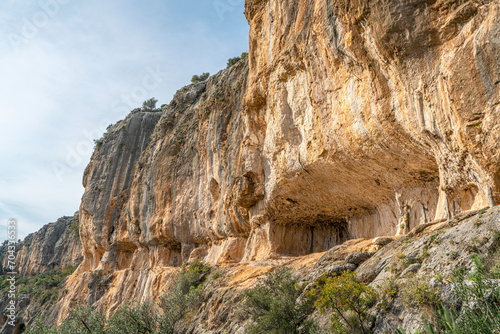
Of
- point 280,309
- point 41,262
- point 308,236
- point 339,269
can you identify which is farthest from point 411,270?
point 41,262

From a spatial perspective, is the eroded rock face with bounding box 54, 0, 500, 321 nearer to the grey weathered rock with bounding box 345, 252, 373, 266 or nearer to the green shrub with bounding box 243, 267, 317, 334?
the grey weathered rock with bounding box 345, 252, 373, 266

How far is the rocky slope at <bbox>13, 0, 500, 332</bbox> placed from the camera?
318 inches

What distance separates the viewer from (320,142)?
13.8 metres

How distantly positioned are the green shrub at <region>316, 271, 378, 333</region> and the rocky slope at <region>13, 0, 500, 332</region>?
373 cm

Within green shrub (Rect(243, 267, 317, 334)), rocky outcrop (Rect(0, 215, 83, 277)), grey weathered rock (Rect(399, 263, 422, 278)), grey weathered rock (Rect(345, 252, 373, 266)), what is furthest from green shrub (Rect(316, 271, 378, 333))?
rocky outcrop (Rect(0, 215, 83, 277))

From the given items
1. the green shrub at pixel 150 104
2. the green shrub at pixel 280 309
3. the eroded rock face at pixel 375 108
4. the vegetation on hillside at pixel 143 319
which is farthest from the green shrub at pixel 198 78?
the green shrub at pixel 280 309

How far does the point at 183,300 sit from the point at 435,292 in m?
12.7

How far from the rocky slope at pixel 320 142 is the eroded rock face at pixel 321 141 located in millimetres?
49

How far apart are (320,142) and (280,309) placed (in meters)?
6.85

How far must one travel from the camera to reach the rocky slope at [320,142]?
26.5 feet

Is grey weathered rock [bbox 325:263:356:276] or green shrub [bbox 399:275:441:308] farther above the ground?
grey weathered rock [bbox 325:263:356:276]

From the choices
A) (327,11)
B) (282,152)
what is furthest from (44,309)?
(327,11)

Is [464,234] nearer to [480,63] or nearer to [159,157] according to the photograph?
[480,63]

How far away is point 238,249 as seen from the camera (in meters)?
21.5
